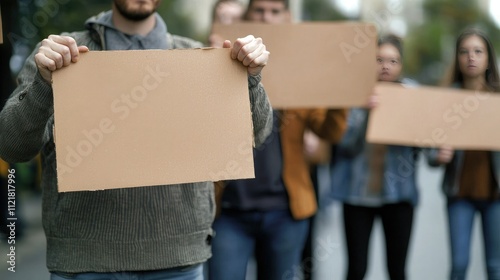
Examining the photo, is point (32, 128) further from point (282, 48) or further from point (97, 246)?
point (282, 48)

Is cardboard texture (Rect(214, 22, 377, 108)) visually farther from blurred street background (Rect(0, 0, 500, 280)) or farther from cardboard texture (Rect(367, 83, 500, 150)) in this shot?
blurred street background (Rect(0, 0, 500, 280))

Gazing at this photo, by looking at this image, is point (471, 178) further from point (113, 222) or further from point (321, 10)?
point (321, 10)

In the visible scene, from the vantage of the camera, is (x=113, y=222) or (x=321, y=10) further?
(x=321, y=10)

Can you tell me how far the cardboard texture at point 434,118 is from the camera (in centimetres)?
407

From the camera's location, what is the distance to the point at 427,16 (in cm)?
2389

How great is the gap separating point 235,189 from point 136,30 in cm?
101

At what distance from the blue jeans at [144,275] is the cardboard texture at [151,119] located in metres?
0.38

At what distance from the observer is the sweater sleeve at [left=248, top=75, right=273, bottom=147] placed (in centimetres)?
250

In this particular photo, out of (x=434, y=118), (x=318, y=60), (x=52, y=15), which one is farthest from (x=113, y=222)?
(x=52, y=15)

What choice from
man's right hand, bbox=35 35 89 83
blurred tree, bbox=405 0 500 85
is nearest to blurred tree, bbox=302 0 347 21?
blurred tree, bbox=405 0 500 85

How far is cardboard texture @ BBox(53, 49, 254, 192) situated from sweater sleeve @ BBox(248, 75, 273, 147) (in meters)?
0.09

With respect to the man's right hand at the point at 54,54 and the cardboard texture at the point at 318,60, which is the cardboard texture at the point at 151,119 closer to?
the man's right hand at the point at 54,54

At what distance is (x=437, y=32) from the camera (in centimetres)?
2417

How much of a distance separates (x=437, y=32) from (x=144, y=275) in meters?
22.7
